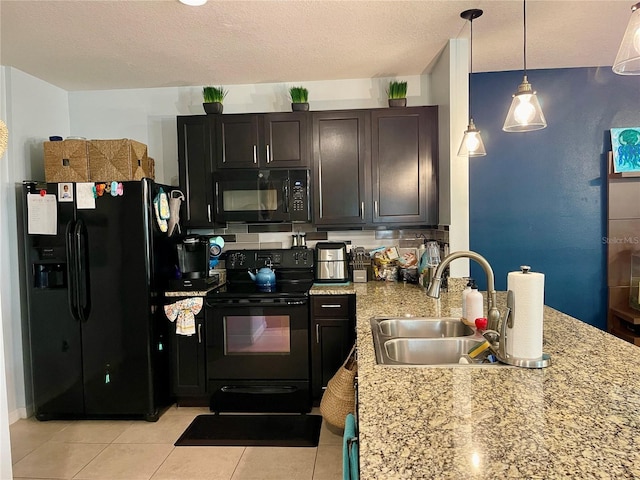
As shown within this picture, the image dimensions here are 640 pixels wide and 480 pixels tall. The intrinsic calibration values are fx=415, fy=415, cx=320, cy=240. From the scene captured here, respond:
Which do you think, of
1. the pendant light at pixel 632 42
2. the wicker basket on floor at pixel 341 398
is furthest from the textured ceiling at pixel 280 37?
the wicker basket on floor at pixel 341 398

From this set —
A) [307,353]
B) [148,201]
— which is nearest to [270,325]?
[307,353]

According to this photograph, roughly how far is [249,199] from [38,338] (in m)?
1.79

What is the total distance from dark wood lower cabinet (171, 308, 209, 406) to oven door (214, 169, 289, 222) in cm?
79

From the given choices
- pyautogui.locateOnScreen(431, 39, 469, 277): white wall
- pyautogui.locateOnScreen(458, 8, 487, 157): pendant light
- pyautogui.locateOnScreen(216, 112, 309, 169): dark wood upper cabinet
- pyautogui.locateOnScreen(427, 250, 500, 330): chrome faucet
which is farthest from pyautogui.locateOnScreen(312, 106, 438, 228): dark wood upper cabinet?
pyautogui.locateOnScreen(427, 250, 500, 330): chrome faucet

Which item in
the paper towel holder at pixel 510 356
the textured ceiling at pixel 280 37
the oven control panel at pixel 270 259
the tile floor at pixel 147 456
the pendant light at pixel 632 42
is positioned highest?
the textured ceiling at pixel 280 37

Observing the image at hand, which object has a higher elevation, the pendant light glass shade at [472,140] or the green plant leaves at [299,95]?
the green plant leaves at [299,95]

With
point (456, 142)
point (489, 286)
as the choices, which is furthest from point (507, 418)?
point (456, 142)

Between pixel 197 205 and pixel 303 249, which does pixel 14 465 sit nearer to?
pixel 197 205

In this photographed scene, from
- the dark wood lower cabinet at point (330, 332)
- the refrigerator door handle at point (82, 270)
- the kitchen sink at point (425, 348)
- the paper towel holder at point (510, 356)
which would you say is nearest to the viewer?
the paper towel holder at point (510, 356)

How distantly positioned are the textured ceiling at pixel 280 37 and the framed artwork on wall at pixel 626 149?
0.55 metres

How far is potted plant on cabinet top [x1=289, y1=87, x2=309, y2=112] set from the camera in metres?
3.23

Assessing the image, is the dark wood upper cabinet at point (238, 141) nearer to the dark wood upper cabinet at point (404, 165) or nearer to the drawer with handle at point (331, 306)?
the dark wood upper cabinet at point (404, 165)

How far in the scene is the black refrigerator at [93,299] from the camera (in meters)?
2.86

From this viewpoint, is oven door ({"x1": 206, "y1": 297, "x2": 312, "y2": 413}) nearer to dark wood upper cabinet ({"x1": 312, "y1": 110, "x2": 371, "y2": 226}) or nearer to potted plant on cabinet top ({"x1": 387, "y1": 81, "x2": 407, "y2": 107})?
dark wood upper cabinet ({"x1": 312, "y1": 110, "x2": 371, "y2": 226})
